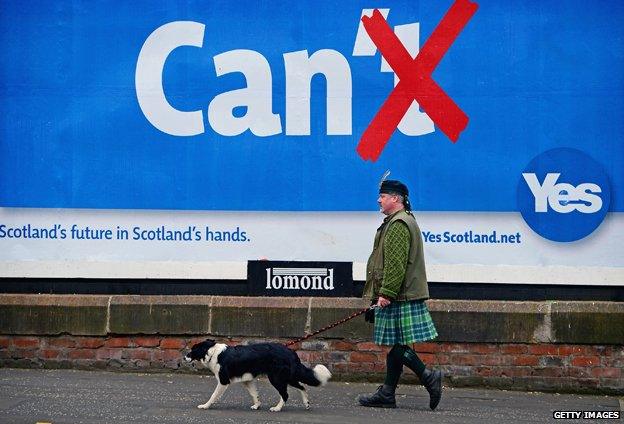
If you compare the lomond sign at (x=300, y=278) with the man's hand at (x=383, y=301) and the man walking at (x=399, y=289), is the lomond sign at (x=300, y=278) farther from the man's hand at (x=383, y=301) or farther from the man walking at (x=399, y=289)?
the man's hand at (x=383, y=301)

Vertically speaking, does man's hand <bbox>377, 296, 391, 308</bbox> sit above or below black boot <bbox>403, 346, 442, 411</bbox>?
above

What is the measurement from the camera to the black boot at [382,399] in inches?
378

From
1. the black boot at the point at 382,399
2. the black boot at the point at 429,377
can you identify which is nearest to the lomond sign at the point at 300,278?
the black boot at the point at 382,399

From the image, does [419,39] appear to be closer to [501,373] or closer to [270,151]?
[270,151]

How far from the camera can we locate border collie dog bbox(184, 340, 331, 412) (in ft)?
29.8

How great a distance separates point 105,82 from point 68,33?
56 cm

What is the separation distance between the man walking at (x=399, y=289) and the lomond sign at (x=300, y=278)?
1430mm

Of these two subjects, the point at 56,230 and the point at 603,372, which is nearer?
the point at 603,372

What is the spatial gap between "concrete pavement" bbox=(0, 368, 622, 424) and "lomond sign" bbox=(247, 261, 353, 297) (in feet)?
2.65

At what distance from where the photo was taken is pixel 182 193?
11.2m

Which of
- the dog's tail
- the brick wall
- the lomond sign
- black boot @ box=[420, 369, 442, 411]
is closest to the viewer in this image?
the dog's tail

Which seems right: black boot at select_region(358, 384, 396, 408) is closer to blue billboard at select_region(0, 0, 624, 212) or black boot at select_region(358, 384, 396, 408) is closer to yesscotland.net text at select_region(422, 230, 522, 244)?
yesscotland.net text at select_region(422, 230, 522, 244)

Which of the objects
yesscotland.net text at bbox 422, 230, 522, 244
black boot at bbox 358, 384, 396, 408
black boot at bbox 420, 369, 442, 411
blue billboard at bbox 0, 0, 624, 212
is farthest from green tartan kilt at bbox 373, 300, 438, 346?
blue billboard at bbox 0, 0, 624, 212

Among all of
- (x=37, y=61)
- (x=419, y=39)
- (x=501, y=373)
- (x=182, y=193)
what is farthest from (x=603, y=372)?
(x=37, y=61)
